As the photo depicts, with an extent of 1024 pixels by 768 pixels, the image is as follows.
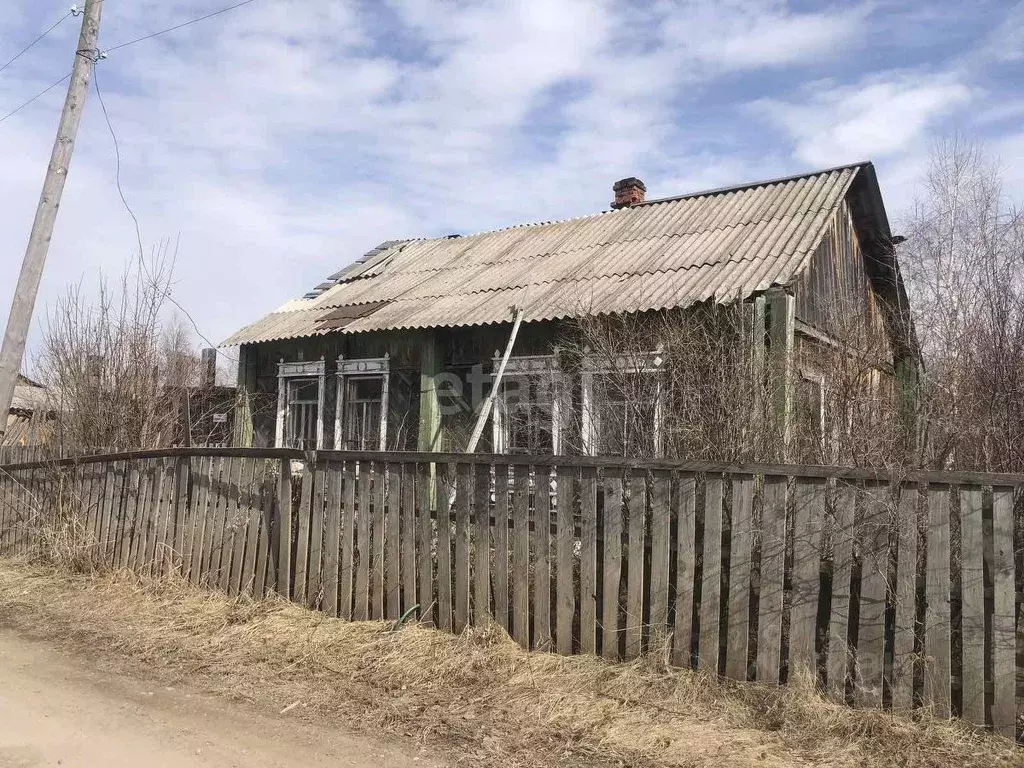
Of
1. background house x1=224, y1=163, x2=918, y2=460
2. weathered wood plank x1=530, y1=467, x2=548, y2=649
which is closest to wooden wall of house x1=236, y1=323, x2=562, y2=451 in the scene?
background house x1=224, y1=163, x2=918, y2=460

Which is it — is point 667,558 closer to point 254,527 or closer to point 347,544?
point 347,544

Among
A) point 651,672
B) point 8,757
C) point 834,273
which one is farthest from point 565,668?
point 834,273

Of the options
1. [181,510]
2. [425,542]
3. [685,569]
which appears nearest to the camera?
[685,569]

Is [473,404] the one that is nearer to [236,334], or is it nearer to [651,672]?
[236,334]

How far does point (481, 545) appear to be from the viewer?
5.11 meters

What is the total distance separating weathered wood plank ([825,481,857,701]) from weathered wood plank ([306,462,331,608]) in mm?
3608

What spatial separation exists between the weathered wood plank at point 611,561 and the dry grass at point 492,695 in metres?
0.15

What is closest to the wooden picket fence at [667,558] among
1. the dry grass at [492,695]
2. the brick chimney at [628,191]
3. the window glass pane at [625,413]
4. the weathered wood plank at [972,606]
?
the weathered wood plank at [972,606]

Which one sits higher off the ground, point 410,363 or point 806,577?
point 410,363

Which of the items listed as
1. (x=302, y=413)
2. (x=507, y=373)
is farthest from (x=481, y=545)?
(x=302, y=413)

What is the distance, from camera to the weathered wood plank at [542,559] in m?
4.80

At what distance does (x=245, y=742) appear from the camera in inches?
146

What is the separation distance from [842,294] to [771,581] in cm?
442

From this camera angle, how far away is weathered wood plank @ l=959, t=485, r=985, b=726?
11.8ft
